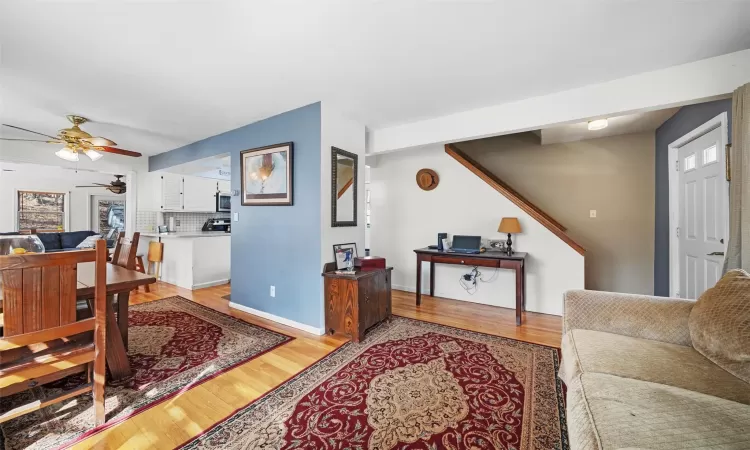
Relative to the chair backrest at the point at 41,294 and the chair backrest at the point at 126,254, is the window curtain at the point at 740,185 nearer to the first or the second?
the chair backrest at the point at 41,294

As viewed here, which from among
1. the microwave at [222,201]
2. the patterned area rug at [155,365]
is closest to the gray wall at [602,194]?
the patterned area rug at [155,365]

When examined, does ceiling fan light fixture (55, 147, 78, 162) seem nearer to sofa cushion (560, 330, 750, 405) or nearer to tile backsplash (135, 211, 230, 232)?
tile backsplash (135, 211, 230, 232)

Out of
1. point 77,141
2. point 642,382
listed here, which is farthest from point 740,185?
point 77,141

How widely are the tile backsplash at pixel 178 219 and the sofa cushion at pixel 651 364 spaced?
21.0ft

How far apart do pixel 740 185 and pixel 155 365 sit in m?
4.17

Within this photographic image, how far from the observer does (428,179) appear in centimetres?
400

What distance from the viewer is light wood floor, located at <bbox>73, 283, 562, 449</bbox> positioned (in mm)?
1416

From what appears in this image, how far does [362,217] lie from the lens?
3.21 m

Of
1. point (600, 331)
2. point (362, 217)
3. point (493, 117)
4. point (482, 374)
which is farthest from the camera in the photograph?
point (362, 217)

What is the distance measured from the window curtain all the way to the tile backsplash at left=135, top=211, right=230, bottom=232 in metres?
7.14

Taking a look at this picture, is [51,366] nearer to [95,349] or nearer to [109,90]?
[95,349]

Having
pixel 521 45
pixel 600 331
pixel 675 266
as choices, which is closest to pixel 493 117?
pixel 521 45

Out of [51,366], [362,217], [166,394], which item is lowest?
[166,394]

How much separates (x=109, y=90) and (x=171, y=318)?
2.29m
